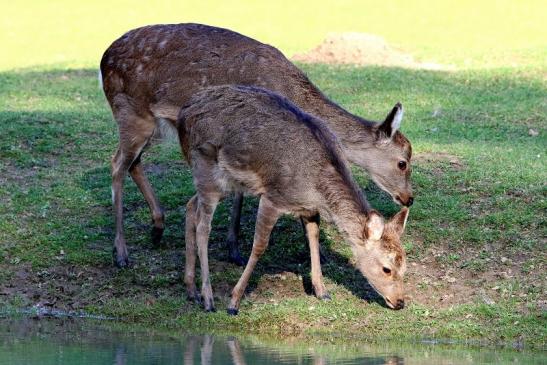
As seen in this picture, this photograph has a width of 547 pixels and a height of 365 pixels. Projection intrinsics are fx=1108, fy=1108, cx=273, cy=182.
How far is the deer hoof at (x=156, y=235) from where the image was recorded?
34.3ft

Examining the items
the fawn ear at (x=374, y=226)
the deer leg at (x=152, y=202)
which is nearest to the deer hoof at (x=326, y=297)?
the fawn ear at (x=374, y=226)

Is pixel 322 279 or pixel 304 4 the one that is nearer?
pixel 322 279

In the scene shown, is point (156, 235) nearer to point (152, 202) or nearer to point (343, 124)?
point (152, 202)

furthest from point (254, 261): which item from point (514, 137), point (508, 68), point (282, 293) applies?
point (508, 68)

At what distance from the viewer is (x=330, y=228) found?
10.8 metres

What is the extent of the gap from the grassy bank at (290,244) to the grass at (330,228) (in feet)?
0.06

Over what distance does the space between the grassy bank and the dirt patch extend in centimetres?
492

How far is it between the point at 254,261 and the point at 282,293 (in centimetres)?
59

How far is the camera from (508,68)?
61.3 feet

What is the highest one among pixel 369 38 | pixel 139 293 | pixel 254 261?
pixel 254 261

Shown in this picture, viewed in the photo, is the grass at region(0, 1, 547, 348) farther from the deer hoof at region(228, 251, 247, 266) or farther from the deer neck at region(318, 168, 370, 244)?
the deer neck at region(318, 168, 370, 244)

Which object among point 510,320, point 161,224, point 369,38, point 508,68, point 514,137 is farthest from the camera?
point 369,38

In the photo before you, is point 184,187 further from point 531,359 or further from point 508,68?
point 508,68

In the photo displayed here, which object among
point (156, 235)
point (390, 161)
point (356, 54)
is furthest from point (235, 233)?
point (356, 54)
